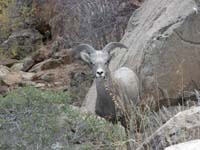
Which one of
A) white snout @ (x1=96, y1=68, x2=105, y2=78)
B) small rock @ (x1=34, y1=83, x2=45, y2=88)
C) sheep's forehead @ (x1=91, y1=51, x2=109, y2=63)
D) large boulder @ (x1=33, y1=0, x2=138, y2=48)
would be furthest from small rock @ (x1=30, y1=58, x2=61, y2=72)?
white snout @ (x1=96, y1=68, x2=105, y2=78)

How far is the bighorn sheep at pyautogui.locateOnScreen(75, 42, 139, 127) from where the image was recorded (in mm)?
7701

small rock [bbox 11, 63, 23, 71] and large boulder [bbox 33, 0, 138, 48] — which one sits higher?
large boulder [bbox 33, 0, 138, 48]

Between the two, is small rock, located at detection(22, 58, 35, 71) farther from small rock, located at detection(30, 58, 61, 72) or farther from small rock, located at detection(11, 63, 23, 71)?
small rock, located at detection(30, 58, 61, 72)

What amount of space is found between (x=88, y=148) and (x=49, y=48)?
10.7 m

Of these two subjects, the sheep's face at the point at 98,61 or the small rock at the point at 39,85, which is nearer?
the sheep's face at the point at 98,61

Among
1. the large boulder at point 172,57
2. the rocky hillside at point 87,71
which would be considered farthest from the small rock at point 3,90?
the large boulder at point 172,57

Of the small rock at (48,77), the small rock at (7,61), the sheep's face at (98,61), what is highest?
the sheep's face at (98,61)

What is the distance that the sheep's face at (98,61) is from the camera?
7.79m

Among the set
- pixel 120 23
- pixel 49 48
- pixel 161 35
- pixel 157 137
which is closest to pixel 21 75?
pixel 49 48

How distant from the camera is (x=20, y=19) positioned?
15719 mm

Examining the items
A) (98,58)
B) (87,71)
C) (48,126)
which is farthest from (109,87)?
(87,71)

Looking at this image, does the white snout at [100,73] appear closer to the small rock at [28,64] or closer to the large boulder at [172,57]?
the large boulder at [172,57]

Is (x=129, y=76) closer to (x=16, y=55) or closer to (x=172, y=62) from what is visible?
(x=172, y=62)

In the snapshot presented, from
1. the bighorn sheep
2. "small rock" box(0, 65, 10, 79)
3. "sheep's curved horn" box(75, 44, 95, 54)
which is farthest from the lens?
"small rock" box(0, 65, 10, 79)
